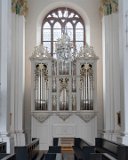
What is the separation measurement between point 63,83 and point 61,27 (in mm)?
3426

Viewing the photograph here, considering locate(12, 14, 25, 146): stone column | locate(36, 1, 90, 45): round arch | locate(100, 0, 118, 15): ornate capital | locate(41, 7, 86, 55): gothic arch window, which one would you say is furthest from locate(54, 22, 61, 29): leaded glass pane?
locate(100, 0, 118, 15): ornate capital

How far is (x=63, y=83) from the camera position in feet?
61.7

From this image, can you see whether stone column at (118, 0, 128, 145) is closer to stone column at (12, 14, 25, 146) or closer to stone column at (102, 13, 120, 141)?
stone column at (102, 13, 120, 141)

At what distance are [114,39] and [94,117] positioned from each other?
12.2 ft

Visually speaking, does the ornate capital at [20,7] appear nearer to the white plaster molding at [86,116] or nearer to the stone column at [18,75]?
the stone column at [18,75]

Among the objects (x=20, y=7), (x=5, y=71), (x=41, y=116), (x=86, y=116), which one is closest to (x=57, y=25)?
(x=20, y=7)

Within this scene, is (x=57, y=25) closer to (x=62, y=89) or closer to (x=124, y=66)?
(x=62, y=89)

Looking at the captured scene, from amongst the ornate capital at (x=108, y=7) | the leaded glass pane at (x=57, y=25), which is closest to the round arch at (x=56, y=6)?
the leaded glass pane at (x=57, y=25)

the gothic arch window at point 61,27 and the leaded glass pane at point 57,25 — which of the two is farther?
the leaded glass pane at point 57,25

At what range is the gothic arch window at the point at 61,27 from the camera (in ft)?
67.4

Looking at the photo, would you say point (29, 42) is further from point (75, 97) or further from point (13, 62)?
point (75, 97)

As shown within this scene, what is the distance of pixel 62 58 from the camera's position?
17328 mm

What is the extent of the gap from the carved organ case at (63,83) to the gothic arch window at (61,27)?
1783mm

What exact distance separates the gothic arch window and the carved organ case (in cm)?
178
